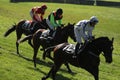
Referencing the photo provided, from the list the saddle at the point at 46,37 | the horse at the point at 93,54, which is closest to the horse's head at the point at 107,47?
the horse at the point at 93,54

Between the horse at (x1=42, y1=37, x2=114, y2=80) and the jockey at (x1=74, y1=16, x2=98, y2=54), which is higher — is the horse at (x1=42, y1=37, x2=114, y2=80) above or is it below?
below

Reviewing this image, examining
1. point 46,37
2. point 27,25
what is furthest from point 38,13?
point 46,37

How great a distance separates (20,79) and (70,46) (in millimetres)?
2726

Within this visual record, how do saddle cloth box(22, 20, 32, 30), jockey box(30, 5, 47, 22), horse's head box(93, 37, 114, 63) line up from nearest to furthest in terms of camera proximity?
horse's head box(93, 37, 114, 63) < jockey box(30, 5, 47, 22) < saddle cloth box(22, 20, 32, 30)

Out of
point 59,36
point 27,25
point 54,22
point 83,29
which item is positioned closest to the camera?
point 83,29

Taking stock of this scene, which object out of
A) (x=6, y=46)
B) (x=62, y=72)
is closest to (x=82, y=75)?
(x=62, y=72)

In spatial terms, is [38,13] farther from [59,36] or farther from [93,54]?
[93,54]

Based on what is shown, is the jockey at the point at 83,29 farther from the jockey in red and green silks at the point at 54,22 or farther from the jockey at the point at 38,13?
the jockey at the point at 38,13

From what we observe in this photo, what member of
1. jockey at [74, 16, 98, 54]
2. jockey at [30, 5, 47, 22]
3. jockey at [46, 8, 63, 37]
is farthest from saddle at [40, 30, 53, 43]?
jockey at [74, 16, 98, 54]

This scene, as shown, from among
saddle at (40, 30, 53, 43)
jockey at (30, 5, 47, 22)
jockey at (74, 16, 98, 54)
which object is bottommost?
saddle at (40, 30, 53, 43)

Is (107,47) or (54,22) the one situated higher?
(107,47)

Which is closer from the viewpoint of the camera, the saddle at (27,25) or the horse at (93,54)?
the horse at (93,54)

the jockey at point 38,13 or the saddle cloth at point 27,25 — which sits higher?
the jockey at point 38,13

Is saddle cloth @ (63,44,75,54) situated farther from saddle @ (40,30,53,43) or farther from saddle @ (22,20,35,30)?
saddle @ (22,20,35,30)
